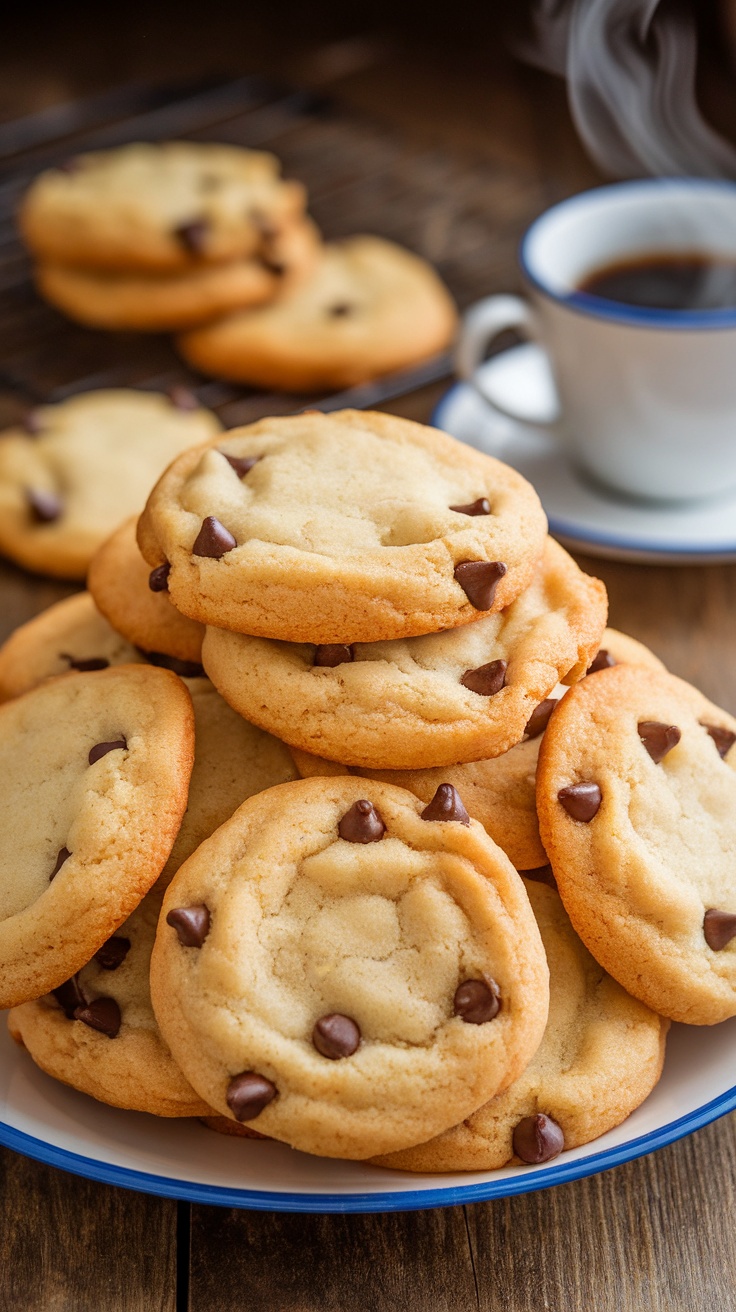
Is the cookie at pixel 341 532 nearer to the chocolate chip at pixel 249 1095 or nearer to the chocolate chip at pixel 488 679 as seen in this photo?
the chocolate chip at pixel 488 679

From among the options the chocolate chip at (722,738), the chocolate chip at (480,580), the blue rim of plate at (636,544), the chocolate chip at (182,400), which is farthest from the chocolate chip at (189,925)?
the chocolate chip at (182,400)

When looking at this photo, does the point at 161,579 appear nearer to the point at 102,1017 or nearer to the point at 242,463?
the point at 242,463

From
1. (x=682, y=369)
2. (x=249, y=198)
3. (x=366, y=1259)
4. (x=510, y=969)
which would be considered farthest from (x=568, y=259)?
(x=366, y=1259)

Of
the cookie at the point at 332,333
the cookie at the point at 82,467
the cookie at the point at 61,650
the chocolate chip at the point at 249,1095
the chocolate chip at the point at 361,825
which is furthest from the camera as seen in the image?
the cookie at the point at 332,333

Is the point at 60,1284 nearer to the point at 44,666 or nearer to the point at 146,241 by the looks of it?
the point at 44,666

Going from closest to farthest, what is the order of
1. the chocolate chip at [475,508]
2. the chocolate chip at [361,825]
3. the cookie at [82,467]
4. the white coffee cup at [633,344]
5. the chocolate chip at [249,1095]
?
the chocolate chip at [249,1095]
the chocolate chip at [361,825]
the chocolate chip at [475,508]
the white coffee cup at [633,344]
the cookie at [82,467]

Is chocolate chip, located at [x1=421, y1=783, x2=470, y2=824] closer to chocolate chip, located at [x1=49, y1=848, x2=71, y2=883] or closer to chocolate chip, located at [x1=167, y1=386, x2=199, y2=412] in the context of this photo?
chocolate chip, located at [x1=49, y1=848, x2=71, y2=883]
